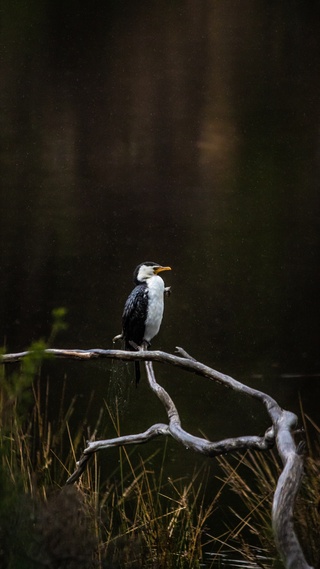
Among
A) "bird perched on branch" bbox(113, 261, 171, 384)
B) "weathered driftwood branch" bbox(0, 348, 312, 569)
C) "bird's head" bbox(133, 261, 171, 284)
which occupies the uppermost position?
"bird's head" bbox(133, 261, 171, 284)

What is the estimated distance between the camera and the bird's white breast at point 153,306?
337 cm

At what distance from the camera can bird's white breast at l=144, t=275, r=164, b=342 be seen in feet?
11.0

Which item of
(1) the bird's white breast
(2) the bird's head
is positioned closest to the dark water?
(2) the bird's head

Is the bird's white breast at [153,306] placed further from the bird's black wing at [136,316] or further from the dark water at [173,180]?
the dark water at [173,180]

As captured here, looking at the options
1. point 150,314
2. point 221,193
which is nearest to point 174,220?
point 221,193

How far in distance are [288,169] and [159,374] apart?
1759 mm

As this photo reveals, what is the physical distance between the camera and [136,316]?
131 inches

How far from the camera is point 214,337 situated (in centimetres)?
645

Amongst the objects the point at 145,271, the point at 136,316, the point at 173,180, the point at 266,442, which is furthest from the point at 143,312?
the point at 173,180

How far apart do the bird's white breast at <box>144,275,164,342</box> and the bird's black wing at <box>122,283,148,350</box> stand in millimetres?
16

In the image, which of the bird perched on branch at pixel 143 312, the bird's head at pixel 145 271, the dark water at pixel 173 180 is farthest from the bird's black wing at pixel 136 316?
the dark water at pixel 173 180

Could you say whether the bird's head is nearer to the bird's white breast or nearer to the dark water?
the bird's white breast

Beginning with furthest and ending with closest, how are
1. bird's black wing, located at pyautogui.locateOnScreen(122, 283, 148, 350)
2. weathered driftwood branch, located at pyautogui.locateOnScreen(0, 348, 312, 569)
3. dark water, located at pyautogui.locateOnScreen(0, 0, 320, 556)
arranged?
dark water, located at pyautogui.locateOnScreen(0, 0, 320, 556) → bird's black wing, located at pyautogui.locateOnScreen(122, 283, 148, 350) → weathered driftwood branch, located at pyautogui.locateOnScreen(0, 348, 312, 569)

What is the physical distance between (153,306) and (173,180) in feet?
10.5
